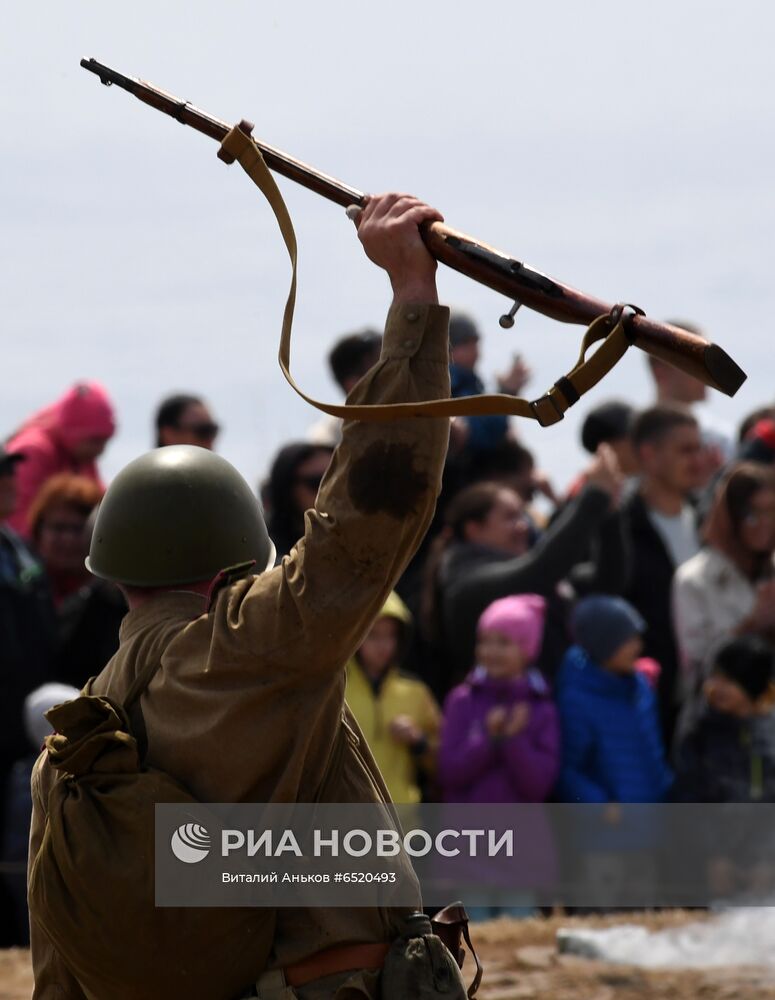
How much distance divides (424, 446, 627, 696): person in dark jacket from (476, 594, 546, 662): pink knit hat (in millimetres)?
165

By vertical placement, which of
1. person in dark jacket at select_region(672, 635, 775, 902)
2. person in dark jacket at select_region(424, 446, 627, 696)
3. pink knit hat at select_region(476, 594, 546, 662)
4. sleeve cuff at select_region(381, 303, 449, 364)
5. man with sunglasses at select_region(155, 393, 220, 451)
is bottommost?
sleeve cuff at select_region(381, 303, 449, 364)

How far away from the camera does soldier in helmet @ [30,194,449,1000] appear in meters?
→ 3.96

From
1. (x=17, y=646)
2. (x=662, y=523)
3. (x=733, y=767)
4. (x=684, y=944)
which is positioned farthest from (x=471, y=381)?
(x=684, y=944)

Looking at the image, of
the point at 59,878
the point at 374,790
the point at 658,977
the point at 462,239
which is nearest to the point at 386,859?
the point at 374,790

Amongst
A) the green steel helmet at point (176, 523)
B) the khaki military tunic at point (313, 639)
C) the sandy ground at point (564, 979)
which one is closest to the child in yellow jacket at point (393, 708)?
the sandy ground at point (564, 979)

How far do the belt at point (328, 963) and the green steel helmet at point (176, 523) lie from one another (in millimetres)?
904

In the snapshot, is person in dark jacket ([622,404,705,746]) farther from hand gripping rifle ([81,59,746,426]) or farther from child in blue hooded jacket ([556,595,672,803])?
hand gripping rifle ([81,59,746,426])

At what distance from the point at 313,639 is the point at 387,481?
1.19 ft

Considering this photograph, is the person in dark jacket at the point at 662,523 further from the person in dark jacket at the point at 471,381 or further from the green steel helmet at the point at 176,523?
the green steel helmet at the point at 176,523

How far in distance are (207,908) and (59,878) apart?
1.09 ft

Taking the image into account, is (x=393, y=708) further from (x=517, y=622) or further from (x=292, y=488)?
(x=292, y=488)

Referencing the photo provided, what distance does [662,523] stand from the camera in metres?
9.59

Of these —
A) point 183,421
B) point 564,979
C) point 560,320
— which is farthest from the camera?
point 183,421

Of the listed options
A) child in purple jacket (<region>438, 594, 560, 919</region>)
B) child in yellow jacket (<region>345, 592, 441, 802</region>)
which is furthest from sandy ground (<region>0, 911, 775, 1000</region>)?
child in yellow jacket (<region>345, 592, 441, 802</region>)
